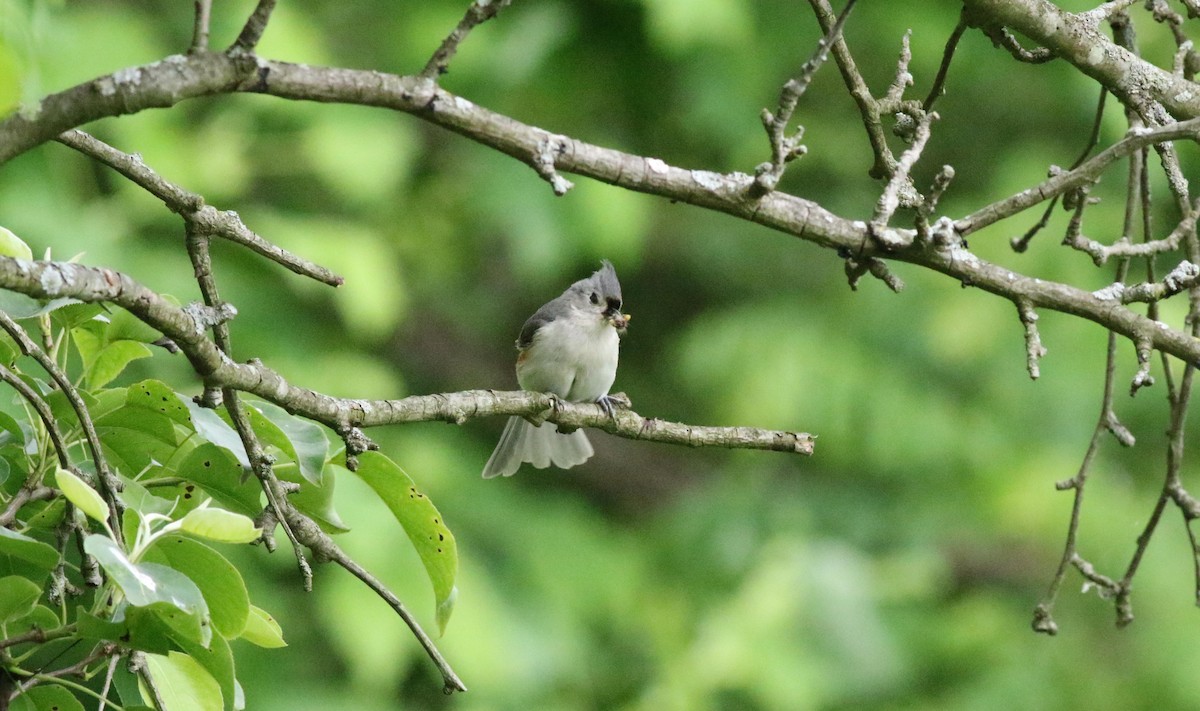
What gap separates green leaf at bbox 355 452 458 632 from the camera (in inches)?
73.9

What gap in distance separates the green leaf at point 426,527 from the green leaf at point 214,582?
325 millimetres

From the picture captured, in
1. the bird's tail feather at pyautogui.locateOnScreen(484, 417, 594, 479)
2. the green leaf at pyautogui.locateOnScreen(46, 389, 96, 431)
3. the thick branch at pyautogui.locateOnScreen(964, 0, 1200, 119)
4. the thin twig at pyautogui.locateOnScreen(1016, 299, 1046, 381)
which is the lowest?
the green leaf at pyautogui.locateOnScreen(46, 389, 96, 431)

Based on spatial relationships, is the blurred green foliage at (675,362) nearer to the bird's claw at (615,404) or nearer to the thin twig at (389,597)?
the bird's claw at (615,404)

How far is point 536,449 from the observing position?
4.09 meters

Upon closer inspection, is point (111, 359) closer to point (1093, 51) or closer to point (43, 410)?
point (43, 410)

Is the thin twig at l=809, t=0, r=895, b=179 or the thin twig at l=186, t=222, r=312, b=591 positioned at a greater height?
the thin twig at l=809, t=0, r=895, b=179

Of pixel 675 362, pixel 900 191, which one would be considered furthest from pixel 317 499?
pixel 675 362

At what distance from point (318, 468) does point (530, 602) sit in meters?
5.45

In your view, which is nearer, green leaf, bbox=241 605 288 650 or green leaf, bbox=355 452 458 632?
green leaf, bbox=241 605 288 650

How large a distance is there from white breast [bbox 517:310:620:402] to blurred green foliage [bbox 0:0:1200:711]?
164 centimetres

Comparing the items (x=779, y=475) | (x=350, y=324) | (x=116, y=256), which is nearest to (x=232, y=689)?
(x=116, y=256)

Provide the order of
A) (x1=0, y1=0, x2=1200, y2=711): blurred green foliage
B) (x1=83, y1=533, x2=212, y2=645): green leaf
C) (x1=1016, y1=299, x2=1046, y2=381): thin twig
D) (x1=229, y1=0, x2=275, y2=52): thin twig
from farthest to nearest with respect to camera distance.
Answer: (x1=0, y1=0, x2=1200, y2=711): blurred green foliage
(x1=1016, y1=299, x2=1046, y2=381): thin twig
(x1=229, y1=0, x2=275, y2=52): thin twig
(x1=83, y1=533, x2=212, y2=645): green leaf

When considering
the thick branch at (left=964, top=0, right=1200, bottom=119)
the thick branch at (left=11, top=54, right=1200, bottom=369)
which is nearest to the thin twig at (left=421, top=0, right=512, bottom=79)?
the thick branch at (left=11, top=54, right=1200, bottom=369)

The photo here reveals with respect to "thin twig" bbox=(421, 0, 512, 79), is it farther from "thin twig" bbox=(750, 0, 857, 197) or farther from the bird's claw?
the bird's claw
